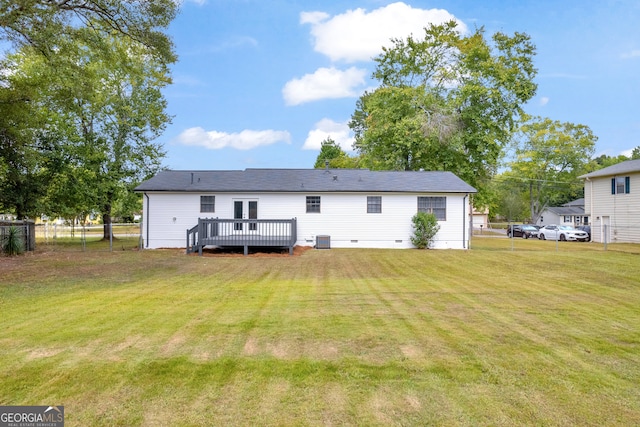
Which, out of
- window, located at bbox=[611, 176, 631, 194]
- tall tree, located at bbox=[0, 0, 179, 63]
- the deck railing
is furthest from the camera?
window, located at bbox=[611, 176, 631, 194]

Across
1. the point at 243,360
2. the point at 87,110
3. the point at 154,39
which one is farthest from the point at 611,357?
the point at 87,110

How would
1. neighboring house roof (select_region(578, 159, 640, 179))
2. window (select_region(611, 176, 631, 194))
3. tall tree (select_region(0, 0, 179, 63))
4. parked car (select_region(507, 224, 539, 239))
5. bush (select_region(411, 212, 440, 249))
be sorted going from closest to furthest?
tall tree (select_region(0, 0, 179, 63)), bush (select_region(411, 212, 440, 249)), neighboring house roof (select_region(578, 159, 640, 179)), window (select_region(611, 176, 631, 194)), parked car (select_region(507, 224, 539, 239))

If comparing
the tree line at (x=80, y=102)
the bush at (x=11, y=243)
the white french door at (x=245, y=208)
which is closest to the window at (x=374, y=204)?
the white french door at (x=245, y=208)

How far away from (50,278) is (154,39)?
29.2 ft

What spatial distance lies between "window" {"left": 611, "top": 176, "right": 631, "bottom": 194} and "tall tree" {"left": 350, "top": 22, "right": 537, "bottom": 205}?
24.4 feet

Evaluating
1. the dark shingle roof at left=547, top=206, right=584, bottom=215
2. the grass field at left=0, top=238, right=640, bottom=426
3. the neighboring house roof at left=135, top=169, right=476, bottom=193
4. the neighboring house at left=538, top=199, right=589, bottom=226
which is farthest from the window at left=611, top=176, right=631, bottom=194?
the dark shingle roof at left=547, top=206, right=584, bottom=215

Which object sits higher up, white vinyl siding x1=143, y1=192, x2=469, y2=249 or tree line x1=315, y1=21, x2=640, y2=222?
tree line x1=315, y1=21, x2=640, y2=222

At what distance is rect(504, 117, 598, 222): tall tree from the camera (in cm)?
4134

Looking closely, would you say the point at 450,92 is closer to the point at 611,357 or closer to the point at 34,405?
the point at 611,357

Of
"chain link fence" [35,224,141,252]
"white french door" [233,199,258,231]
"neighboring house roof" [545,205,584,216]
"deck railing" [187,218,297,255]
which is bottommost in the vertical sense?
"chain link fence" [35,224,141,252]

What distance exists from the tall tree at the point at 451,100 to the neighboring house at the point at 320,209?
28.2 ft

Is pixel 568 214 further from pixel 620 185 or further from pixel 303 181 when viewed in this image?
pixel 303 181

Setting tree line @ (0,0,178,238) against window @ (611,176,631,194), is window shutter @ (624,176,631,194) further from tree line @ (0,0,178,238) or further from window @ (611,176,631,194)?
tree line @ (0,0,178,238)

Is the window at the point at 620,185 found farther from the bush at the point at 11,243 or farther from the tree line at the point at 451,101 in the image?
the bush at the point at 11,243
